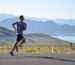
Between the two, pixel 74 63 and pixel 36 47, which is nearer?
pixel 74 63

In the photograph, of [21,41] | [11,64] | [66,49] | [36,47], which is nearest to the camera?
[11,64]

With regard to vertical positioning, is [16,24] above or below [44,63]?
above

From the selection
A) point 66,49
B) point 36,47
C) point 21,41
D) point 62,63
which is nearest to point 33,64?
point 62,63

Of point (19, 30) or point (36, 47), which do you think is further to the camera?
point (36, 47)

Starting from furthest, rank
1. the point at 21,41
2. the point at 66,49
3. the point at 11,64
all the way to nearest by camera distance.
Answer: the point at 66,49 < the point at 21,41 < the point at 11,64

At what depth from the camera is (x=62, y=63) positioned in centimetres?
1300

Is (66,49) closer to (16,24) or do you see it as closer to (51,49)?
(51,49)

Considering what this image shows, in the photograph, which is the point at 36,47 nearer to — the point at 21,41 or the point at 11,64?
the point at 21,41

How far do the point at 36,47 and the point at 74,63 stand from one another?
13.2m

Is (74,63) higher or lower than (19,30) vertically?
lower

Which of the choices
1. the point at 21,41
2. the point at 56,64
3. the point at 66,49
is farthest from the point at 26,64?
the point at 66,49

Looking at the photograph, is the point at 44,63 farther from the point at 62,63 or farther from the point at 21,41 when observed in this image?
the point at 21,41

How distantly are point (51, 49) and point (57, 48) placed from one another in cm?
83

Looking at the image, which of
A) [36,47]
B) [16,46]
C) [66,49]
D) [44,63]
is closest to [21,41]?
[16,46]
